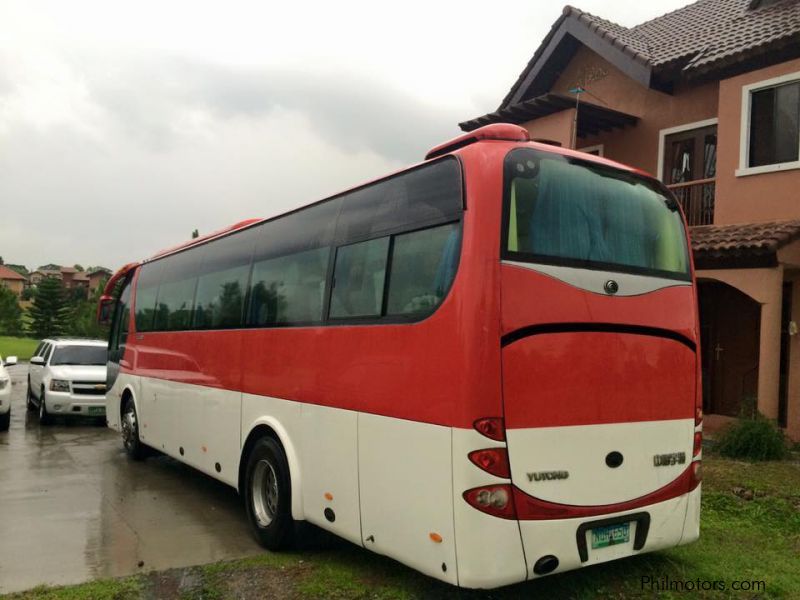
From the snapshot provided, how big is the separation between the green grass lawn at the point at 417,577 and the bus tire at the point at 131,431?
502cm

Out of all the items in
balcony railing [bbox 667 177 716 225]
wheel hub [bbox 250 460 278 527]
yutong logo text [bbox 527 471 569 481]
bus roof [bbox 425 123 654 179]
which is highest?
balcony railing [bbox 667 177 716 225]

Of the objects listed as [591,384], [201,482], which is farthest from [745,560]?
[201,482]

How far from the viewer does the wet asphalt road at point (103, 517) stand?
5.57m

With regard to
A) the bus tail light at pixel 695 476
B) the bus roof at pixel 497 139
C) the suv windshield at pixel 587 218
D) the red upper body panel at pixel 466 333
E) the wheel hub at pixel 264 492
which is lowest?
the wheel hub at pixel 264 492

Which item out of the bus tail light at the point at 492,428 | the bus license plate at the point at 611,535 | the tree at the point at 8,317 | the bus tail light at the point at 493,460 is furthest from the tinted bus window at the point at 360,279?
the tree at the point at 8,317

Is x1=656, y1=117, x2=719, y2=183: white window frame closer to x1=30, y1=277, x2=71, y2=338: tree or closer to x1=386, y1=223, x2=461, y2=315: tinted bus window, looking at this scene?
x1=386, y1=223, x2=461, y2=315: tinted bus window

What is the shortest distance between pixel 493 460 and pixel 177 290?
6.10 m

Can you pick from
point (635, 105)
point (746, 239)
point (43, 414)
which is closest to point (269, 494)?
point (746, 239)

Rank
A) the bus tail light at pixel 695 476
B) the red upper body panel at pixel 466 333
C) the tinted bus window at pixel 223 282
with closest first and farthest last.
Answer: the red upper body panel at pixel 466 333 < the bus tail light at pixel 695 476 < the tinted bus window at pixel 223 282

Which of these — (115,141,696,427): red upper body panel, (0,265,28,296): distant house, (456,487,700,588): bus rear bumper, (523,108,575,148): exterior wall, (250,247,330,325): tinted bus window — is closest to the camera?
(456,487,700,588): bus rear bumper

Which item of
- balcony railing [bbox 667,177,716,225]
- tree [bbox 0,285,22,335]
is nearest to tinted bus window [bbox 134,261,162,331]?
balcony railing [bbox 667,177,716,225]

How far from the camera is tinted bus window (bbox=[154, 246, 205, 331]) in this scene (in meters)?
8.52

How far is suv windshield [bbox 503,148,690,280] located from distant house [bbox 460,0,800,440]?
6.19 meters
